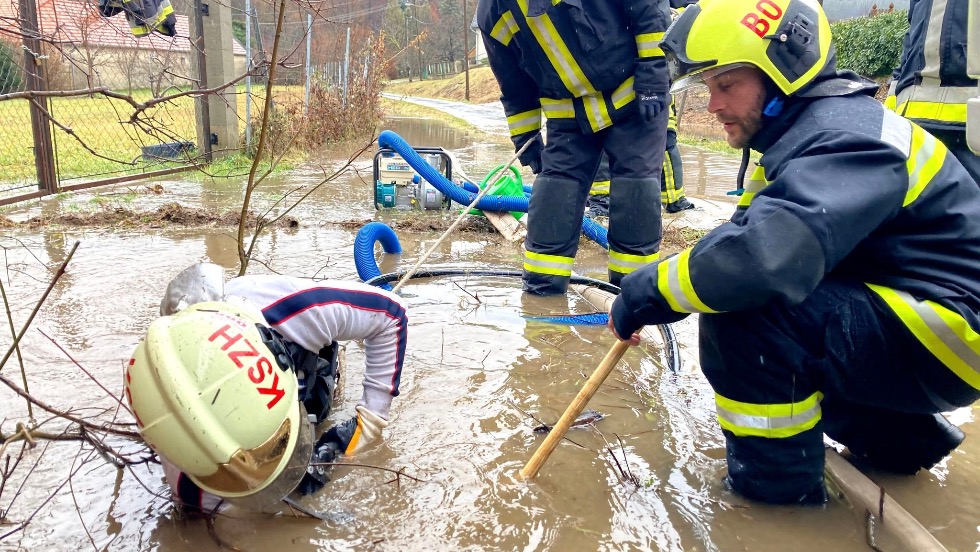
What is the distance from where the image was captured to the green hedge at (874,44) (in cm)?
1485

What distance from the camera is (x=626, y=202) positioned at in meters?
4.20

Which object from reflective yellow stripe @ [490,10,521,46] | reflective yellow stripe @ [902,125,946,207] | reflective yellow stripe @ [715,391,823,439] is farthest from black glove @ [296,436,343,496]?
reflective yellow stripe @ [490,10,521,46]

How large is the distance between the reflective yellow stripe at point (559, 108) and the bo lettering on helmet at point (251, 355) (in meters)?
2.83

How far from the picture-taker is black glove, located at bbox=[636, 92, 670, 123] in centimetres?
404

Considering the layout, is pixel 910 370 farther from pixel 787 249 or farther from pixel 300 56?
pixel 300 56

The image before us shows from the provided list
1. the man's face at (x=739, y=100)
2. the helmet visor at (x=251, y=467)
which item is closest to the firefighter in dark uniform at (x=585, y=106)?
the man's face at (x=739, y=100)

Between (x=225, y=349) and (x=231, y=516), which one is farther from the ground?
(x=225, y=349)

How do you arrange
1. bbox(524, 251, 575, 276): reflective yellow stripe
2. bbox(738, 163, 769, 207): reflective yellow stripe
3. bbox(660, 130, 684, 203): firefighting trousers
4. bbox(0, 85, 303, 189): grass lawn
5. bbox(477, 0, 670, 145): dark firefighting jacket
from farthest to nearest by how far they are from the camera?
bbox(0, 85, 303, 189): grass lawn < bbox(660, 130, 684, 203): firefighting trousers < bbox(524, 251, 575, 276): reflective yellow stripe < bbox(477, 0, 670, 145): dark firefighting jacket < bbox(738, 163, 769, 207): reflective yellow stripe

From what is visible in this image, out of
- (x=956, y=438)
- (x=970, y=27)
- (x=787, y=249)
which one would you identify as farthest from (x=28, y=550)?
(x=970, y=27)

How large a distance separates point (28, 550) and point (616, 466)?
1829 mm

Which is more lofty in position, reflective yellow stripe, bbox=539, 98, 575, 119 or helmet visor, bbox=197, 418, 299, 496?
reflective yellow stripe, bbox=539, 98, 575, 119

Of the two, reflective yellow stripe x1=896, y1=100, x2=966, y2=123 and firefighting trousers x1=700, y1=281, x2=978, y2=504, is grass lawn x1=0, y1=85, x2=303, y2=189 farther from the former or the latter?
firefighting trousers x1=700, y1=281, x2=978, y2=504

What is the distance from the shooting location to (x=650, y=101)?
4.04m

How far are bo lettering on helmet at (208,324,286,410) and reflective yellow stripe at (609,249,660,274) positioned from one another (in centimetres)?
273
